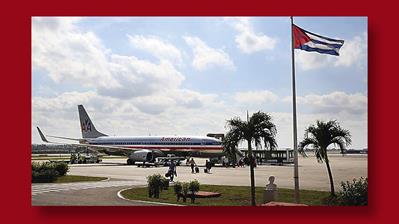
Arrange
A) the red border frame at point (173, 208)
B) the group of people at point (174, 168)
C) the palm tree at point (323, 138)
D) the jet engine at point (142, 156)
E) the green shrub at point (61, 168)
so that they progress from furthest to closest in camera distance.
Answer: the jet engine at point (142, 156)
the green shrub at point (61, 168)
the group of people at point (174, 168)
the palm tree at point (323, 138)
the red border frame at point (173, 208)

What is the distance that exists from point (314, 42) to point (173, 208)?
4.93m

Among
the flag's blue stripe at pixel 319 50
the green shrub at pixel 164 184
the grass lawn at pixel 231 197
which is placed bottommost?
the grass lawn at pixel 231 197

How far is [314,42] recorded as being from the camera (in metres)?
10.1

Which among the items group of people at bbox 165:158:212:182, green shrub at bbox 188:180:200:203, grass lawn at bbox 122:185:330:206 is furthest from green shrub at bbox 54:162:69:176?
green shrub at bbox 188:180:200:203

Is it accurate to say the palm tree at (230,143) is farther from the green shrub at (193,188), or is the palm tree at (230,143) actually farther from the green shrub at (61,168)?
the green shrub at (61,168)

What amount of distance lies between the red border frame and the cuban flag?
87cm

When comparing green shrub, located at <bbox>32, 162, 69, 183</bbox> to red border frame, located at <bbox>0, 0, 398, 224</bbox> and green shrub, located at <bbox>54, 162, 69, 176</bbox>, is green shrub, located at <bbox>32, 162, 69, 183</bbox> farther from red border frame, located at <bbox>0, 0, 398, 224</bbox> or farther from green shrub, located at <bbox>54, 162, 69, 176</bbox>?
red border frame, located at <bbox>0, 0, 398, 224</bbox>

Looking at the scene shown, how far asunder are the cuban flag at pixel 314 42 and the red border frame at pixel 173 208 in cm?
87

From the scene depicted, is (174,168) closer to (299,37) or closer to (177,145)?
(299,37)

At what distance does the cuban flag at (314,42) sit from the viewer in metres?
9.91

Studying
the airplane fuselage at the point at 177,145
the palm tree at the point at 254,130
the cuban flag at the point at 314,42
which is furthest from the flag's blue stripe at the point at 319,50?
the airplane fuselage at the point at 177,145

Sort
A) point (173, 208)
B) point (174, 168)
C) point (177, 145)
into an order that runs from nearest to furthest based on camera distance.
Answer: point (173, 208), point (174, 168), point (177, 145)

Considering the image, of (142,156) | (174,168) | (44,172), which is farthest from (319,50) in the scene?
(142,156)

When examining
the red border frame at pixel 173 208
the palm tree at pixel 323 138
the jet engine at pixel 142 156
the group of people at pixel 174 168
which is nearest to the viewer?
the red border frame at pixel 173 208
